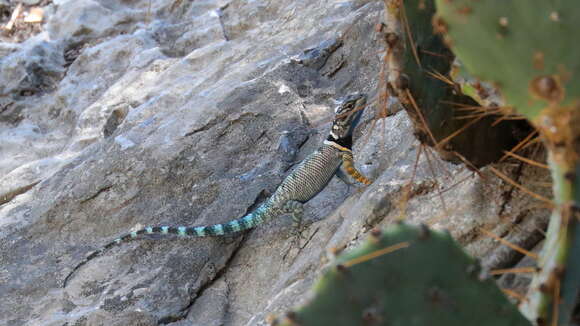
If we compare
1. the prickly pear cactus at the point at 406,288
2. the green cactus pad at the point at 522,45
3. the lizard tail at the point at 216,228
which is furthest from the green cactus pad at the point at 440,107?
the lizard tail at the point at 216,228

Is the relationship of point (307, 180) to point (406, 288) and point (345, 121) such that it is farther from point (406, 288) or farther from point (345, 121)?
point (406, 288)

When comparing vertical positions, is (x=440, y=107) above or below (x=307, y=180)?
above

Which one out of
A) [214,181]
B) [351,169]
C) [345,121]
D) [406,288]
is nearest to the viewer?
[406,288]

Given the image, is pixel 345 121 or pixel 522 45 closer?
pixel 522 45

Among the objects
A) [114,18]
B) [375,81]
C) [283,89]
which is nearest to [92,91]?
[114,18]

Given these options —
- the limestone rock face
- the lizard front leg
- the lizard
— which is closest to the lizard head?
the lizard

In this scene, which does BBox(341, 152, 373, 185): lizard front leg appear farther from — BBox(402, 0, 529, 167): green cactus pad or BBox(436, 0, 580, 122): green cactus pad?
BBox(436, 0, 580, 122): green cactus pad

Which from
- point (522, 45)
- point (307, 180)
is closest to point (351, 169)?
point (307, 180)
